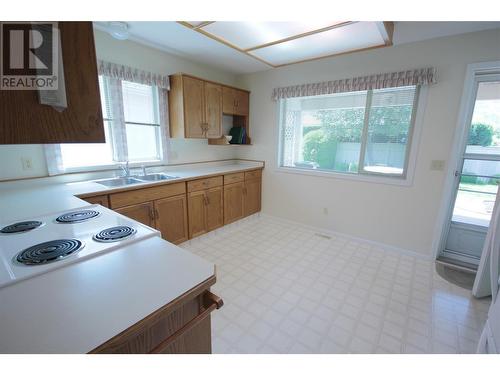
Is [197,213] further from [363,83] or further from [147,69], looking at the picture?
[363,83]

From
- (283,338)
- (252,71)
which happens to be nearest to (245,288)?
(283,338)

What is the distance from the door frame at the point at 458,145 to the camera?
2.13 metres

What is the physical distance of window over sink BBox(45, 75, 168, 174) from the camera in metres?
2.29

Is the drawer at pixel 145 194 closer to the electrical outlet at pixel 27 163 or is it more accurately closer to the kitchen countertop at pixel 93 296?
the electrical outlet at pixel 27 163

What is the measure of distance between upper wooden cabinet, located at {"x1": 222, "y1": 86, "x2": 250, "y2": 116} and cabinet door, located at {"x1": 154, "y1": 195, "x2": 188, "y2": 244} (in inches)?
62.3

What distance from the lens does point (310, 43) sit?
235cm

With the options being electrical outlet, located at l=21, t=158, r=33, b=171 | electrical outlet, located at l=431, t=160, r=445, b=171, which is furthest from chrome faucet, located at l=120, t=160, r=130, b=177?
electrical outlet, located at l=431, t=160, r=445, b=171

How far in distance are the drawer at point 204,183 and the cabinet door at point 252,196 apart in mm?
618

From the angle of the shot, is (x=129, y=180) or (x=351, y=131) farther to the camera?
(x=351, y=131)

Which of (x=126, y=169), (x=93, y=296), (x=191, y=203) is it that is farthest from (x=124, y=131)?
(x=93, y=296)

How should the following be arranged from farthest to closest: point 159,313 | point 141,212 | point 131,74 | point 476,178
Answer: point 131,74
point 476,178
point 141,212
point 159,313

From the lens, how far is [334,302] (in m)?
1.91

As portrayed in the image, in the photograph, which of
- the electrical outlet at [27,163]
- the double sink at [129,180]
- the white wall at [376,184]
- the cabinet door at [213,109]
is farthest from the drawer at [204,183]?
the electrical outlet at [27,163]

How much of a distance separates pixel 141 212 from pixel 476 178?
356 cm
